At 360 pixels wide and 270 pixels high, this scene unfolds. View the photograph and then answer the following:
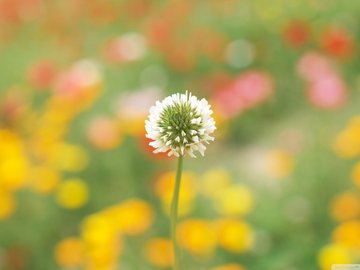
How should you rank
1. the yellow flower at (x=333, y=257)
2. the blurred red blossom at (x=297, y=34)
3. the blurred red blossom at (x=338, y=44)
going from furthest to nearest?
the blurred red blossom at (x=297, y=34)
the blurred red blossom at (x=338, y=44)
the yellow flower at (x=333, y=257)

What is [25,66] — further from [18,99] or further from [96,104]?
[96,104]

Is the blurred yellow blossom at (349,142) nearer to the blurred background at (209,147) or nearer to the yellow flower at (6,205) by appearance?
the blurred background at (209,147)

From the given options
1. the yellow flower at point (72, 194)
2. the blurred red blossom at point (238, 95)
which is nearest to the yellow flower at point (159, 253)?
the yellow flower at point (72, 194)

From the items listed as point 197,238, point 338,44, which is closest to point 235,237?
point 197,238

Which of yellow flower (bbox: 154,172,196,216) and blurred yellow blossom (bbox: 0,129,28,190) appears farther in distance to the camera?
blurred yellow blossom (bbox: 0,129,28,190)

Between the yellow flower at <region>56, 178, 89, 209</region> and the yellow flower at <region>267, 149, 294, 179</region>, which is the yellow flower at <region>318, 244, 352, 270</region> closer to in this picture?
the yellow flower at <region>267, 149, 294, 179</region>

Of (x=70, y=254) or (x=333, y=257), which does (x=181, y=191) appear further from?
(x=333, y=257)

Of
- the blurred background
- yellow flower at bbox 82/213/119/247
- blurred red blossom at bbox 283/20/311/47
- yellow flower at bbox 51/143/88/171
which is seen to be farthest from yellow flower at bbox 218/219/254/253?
blurred red blossom at bbox 283/20/311/47

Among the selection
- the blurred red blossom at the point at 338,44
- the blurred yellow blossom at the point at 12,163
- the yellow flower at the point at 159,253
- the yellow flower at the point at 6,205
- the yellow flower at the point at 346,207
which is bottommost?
the yellow flower at the point at 159,253
